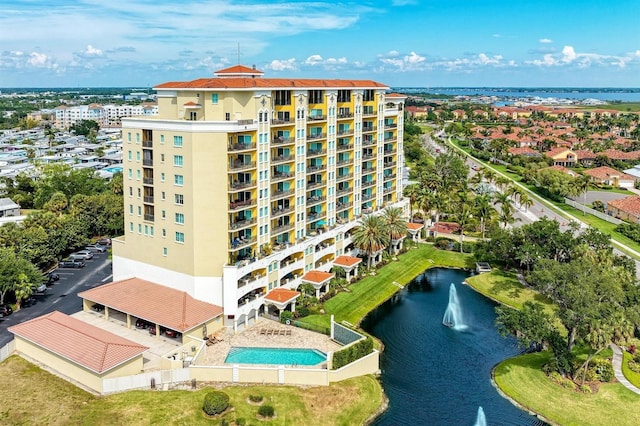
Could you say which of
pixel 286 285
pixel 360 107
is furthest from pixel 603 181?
pixel 286 285

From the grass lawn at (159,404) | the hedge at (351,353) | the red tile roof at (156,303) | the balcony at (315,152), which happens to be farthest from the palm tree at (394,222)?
the grass lawn at (159,404)

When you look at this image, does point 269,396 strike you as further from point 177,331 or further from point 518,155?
point 518,155

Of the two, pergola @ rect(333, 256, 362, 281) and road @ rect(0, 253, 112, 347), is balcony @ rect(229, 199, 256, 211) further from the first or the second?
road @ rect(0, 253, 112, 347)

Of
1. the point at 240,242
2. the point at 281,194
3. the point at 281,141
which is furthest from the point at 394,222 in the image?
the point at 240,242

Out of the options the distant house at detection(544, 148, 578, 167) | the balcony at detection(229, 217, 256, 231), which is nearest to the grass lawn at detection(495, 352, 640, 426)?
the balcony at detection(229, 217, 256, 231)

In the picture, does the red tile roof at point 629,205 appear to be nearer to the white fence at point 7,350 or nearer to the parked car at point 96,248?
the parked car at point 96,248
